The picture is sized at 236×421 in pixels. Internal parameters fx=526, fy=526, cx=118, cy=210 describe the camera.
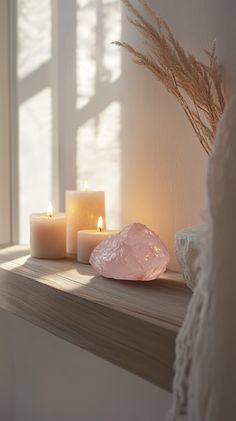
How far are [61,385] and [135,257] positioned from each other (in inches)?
19.1

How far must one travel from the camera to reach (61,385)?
1.14 metres

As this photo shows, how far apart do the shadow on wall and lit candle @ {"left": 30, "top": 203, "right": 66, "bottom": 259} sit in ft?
0.36

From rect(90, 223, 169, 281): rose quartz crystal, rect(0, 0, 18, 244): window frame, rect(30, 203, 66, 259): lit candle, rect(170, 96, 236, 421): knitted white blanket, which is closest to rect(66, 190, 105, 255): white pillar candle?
rect(30, 203, 66, 259): lit candle

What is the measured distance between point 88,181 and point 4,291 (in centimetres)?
30

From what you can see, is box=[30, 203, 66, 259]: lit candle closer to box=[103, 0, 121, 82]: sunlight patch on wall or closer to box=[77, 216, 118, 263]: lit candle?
box=[77, 216, 118, 263]: lit candle

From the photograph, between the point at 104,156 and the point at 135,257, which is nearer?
the point at 135,257

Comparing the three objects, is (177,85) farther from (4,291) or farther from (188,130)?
(4,291)

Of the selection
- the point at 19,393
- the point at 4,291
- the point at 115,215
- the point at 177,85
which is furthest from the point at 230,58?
the point at 19,393

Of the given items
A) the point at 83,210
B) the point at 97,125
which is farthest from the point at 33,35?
the point at 83,210

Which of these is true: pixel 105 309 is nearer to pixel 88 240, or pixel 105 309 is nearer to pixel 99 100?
pixel 88 240

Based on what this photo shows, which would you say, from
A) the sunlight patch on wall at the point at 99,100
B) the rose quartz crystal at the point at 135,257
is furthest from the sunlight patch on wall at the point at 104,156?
the rose quartz crystal at the point at 135,257

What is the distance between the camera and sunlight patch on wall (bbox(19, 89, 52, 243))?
1209 millimetres

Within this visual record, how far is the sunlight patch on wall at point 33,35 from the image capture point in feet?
3.93

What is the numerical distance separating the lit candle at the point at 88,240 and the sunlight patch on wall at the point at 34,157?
286 millimetres
